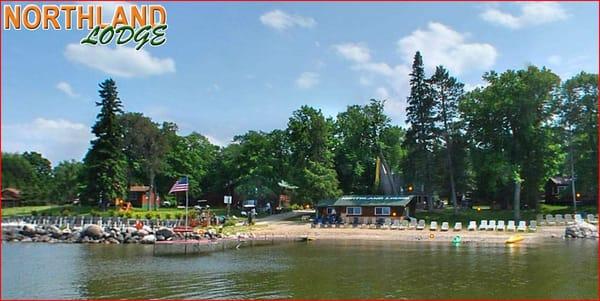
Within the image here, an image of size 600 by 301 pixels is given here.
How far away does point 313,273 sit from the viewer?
24734 millimetres

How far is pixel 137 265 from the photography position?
90.9 feet

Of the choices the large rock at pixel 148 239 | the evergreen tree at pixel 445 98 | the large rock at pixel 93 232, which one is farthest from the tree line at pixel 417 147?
the large rock at pixel 148 239

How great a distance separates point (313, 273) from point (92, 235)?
23.9 meters

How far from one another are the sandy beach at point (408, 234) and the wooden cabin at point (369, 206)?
5.86 m

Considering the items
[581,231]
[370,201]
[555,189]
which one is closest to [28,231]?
[370,201]

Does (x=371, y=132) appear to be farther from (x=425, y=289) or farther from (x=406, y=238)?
(x=425, y=289)

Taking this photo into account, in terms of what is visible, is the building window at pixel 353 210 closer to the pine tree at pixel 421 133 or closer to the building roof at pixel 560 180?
the pine tree at pixel 421 133

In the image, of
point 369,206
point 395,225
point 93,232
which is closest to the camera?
point 93,232

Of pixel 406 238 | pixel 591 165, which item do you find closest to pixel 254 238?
pixel 406 238

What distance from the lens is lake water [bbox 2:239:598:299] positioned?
19.9 meters

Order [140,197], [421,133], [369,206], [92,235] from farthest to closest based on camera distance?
[140,197] → [421,133] → [369,206] → [92,235]

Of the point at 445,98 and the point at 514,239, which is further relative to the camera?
the point at 445,98

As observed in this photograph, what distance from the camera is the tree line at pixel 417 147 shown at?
5259cm

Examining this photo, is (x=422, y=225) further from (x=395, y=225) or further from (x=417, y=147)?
(x=417, y=147)
